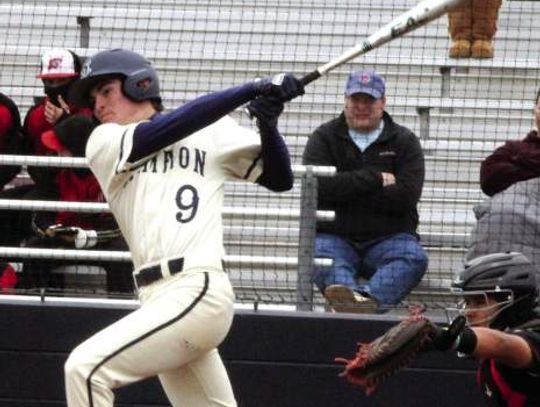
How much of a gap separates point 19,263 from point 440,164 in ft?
7.29

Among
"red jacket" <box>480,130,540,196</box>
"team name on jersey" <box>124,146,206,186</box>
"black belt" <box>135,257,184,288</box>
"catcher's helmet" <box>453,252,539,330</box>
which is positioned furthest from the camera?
"red jacket" <box>480,130,540,196</box>

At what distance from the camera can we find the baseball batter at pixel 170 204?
17.4 ft

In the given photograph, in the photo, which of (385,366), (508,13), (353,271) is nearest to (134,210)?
(385,366)

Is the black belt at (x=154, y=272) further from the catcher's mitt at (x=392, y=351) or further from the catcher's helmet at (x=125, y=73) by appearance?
the catcher's mitt at (x=392, y=351)

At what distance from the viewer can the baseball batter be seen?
5.29 meters

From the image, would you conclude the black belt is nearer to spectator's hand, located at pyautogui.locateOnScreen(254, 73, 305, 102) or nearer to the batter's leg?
the batter's leg

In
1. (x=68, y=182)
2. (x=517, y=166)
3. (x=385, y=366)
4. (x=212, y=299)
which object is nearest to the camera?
(x=385, y=366)

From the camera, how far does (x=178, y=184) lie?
548 cm

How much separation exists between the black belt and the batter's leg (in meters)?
0.35

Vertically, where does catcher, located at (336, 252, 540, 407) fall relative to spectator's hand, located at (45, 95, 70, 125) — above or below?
below

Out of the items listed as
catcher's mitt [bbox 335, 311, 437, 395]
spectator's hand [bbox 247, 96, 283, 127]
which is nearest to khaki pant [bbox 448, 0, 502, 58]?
spectator's hand [bbox 247, 96, 283, 127]

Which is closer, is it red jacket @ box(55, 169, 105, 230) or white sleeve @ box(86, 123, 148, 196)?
white sleeve @ box(86, 123, 148, 196)

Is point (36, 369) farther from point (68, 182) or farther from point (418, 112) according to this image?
point (418, 112)

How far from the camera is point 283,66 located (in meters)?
8.58
